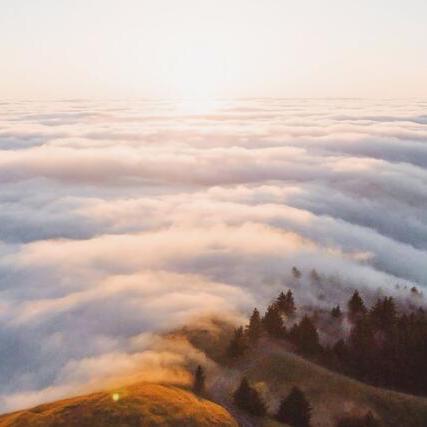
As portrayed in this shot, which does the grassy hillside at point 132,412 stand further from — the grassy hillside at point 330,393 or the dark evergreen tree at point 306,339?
the dark evergreen tree at point 306,339

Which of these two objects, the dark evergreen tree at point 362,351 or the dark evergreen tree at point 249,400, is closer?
the dark evergreen tree at point 249,400

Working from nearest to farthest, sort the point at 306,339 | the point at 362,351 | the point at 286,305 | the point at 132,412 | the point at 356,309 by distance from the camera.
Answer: the point at 132,412
the point at 362,351
the point at 306,339
the point at 356,309
the point at 286,305

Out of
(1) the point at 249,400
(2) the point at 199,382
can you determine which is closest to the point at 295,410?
(1) the point at 249,400

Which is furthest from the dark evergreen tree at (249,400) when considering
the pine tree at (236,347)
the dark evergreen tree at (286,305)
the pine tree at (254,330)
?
the dark evergreen tree at (286,305)

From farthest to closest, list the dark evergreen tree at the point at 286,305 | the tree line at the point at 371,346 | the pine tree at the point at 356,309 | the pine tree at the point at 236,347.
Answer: the dark evergreen tree at the point at 286,305
the pine tree at the point at 356,309
the pine tree at the point at 236,347
the tree line at the point at 371,346

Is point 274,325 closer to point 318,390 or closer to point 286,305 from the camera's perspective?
point 286,305

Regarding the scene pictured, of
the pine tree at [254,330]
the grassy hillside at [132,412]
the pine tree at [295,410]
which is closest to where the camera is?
the grassy hillside at [132,412]

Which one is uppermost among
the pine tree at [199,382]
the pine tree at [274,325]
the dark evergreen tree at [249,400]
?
the dark evergreen tree at [249,400]

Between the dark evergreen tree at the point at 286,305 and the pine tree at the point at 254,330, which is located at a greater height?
the pine tree at the point at 254,330
